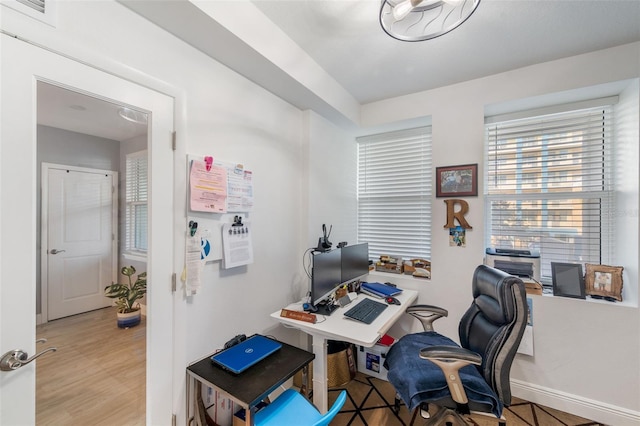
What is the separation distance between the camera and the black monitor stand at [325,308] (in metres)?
1.94

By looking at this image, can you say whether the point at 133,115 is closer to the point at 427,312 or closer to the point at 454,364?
the point at 454,364

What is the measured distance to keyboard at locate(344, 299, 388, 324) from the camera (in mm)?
1813

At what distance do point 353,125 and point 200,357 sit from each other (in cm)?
242

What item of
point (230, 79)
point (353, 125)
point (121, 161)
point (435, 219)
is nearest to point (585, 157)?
point (435, 219)

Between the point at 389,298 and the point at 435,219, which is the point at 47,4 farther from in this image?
the point at 435,219

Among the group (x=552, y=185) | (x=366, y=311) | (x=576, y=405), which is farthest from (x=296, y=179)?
(x=576, y=405)

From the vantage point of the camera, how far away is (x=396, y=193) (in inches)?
118

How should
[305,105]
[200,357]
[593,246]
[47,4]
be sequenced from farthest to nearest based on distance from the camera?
[305,105], [593,246], [200,357], [47,4]

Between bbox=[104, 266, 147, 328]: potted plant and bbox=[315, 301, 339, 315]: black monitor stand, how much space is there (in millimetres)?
1129

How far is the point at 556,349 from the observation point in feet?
6.50

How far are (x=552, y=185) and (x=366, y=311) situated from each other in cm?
196

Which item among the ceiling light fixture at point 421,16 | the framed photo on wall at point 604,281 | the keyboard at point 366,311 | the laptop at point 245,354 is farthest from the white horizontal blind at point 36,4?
the framed photo on wall at point 604,281

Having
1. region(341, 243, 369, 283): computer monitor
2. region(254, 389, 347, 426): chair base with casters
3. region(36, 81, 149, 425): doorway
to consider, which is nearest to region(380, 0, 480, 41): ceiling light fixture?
region(36, 81, 149, 425): doorway

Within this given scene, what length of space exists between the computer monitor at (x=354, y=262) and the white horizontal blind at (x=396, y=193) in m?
0.56
